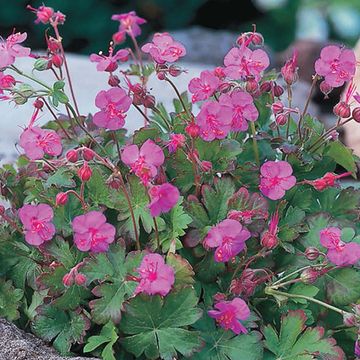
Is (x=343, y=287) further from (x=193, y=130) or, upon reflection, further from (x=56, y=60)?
(x=56, y=60)

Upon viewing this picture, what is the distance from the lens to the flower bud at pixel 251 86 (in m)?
1.32

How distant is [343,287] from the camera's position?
1.31 metres

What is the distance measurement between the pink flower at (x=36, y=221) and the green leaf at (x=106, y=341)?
146 millimetres

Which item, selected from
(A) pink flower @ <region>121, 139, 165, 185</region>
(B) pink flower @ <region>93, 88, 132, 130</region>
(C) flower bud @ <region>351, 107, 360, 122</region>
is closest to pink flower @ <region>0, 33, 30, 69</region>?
(B) pink flower @ <region>93, 88, 132, 130</region>

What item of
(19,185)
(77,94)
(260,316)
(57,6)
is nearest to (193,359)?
(260,316)

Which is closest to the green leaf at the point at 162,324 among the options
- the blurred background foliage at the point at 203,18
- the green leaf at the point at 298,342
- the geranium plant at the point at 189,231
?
the geranium plant at the point at 189,231

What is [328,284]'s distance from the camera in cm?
132

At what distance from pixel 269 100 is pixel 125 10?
11.0ft

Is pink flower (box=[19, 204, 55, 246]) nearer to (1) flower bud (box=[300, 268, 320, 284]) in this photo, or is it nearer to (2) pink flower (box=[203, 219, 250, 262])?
(2) pink flower (box=[203, 219, 250, 262])

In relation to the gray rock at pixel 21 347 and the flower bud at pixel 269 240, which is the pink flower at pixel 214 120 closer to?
the flower bud at pixel 269 240

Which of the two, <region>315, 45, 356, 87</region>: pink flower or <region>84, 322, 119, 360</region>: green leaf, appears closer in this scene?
<region>84, 322, 119, 360</region>: green leaf

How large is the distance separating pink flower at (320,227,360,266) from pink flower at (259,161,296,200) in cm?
8

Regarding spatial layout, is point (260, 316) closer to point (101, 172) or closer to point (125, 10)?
point (101, 172)

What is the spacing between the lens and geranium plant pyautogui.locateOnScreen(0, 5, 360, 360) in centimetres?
122
